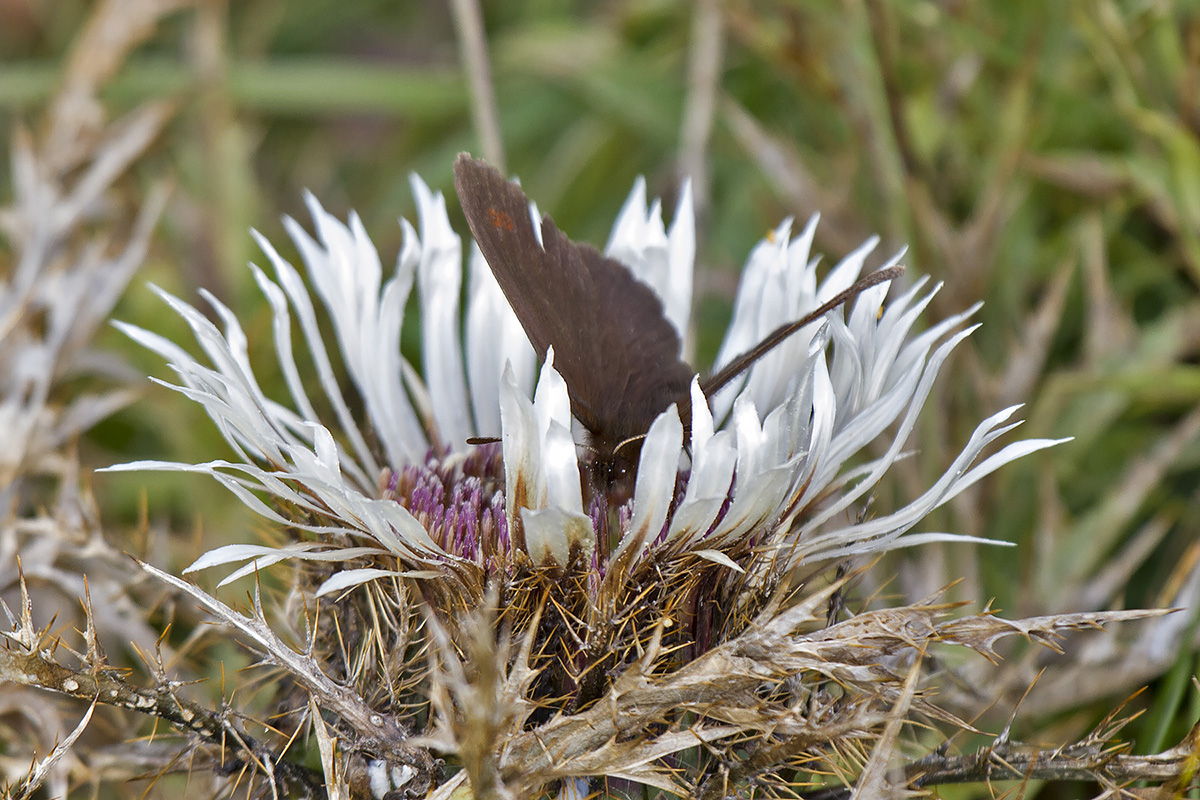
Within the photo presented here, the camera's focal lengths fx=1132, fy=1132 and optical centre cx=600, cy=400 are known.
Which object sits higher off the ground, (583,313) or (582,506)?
(583,313)

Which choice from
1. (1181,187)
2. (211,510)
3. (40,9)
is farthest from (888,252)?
(40,9)

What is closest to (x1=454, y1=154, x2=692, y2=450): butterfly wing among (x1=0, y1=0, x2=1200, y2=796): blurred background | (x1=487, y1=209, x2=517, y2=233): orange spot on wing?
(x1=487, y1=209, x2=517, y2=233): orange spot on wing

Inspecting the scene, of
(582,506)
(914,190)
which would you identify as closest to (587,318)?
(582,506)

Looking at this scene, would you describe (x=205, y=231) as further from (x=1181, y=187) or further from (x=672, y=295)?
(x=1181, y=187)

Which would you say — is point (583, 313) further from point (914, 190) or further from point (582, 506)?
point (914, 190)

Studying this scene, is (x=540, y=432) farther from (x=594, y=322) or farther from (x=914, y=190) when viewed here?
(x=914, y=190)

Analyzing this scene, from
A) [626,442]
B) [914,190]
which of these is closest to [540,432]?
[626,442]

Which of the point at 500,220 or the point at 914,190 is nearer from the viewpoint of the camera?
the point at 500,220
